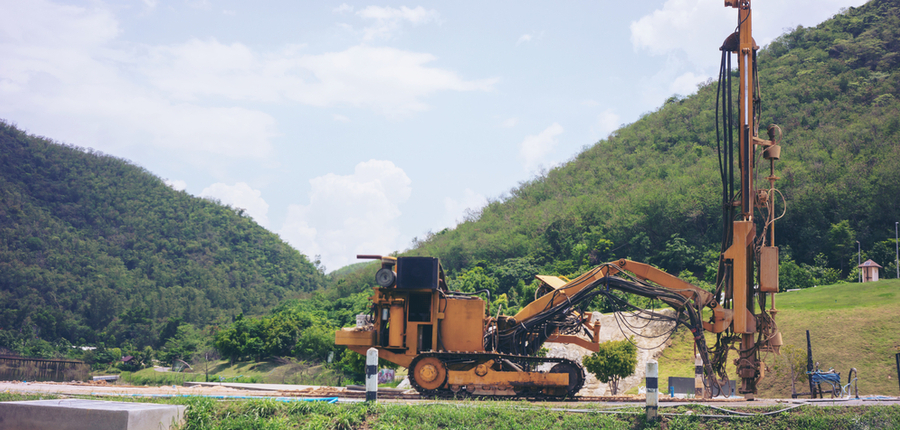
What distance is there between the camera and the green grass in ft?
28.0

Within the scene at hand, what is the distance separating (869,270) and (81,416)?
48834 mm

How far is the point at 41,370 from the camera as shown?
38.0 metres

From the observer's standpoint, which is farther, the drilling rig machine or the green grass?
the drilling rig machine

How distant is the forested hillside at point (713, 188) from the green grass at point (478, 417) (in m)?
42.2

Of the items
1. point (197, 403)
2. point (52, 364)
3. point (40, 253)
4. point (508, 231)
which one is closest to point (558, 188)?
point (508, 231)

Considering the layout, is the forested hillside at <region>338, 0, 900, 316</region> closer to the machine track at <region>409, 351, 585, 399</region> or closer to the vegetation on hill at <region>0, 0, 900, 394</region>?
the vegetation on hill at <region>0, 0, 900, 394</region>

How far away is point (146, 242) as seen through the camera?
402 feet

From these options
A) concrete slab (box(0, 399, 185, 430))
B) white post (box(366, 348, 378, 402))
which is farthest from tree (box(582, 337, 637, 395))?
concrete slab (box(0, 399, 185, 430))

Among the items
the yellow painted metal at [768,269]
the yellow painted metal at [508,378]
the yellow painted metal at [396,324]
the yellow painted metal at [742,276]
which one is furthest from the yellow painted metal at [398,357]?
the yellow painted metal at [768,269]

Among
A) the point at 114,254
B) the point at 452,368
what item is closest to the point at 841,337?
the point at 452,368

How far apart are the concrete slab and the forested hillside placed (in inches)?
1777

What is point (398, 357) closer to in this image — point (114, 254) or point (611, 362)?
point (611, 362)

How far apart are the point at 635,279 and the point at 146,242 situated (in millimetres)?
127441

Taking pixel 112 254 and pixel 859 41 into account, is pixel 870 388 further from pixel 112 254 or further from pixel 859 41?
pixel 112 254
